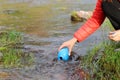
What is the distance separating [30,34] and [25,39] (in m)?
0.74

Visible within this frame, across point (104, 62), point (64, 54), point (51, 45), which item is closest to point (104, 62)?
point (104, 62)

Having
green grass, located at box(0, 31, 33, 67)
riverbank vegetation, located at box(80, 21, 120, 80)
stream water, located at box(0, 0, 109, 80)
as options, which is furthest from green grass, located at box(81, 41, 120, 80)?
green grass, located at box(0, 31, 33, 67)

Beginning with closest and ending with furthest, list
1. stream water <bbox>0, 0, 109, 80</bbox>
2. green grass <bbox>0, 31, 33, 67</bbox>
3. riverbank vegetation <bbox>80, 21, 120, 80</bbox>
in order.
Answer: riverbank vegetation <bbox>80, 21, 120, 80</bbox> < stream water <bbox>0, 0, 109, 80</bbox> < green grass <bbox>0, 31, 33, 67</bbox>

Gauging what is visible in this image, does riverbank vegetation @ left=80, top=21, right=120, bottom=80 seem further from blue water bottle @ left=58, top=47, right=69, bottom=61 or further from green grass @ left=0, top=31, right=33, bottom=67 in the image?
green grass @ left=0, top=31, right=33, bottom=67

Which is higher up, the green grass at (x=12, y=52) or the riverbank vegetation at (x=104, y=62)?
the green grass at (x=12, y=52)

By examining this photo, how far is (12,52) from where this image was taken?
580 centimetres

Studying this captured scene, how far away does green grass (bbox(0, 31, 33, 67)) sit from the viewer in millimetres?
5527

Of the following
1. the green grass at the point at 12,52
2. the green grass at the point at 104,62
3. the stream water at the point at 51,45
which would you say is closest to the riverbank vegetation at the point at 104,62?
the green grass at the point at 104,62

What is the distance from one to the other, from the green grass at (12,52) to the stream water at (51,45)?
0.51 ft

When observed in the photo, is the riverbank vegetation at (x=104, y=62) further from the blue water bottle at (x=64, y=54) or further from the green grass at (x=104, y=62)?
the blue water bottle at (x=64, y=54)

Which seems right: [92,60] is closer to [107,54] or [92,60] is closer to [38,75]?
[107,54]

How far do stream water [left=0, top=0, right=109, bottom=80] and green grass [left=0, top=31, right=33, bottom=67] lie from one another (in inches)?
6.1

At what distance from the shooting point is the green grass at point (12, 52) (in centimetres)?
553

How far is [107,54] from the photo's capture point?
491 cm
